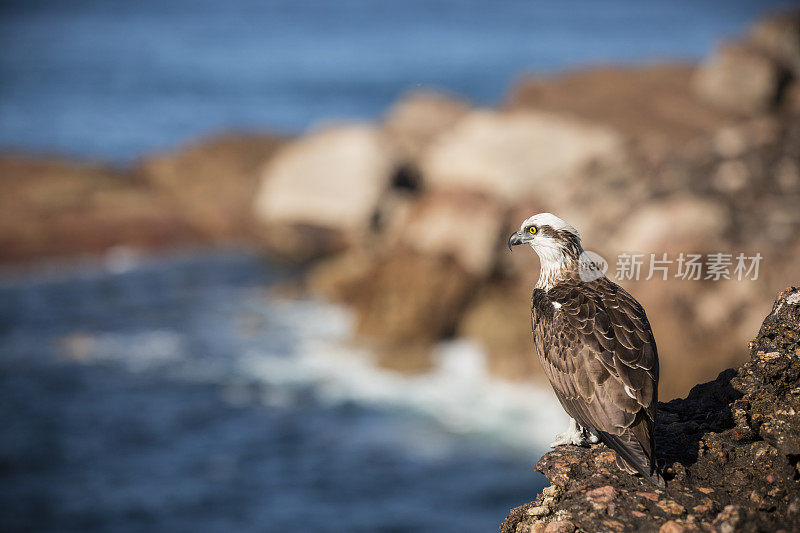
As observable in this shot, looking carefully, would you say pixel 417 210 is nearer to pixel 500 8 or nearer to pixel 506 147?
pixel 506 147

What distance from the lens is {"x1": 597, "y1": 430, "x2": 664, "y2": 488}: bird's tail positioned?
257 inches

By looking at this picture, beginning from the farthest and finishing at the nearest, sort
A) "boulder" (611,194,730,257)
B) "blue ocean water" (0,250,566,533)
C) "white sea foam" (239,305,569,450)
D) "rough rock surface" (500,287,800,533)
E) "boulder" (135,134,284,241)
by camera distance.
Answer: "boulder" (135,134,284,241), "white sea foam" (239,305,569,450), "boulder" (611,194,730,257), "blue ocean water" (0,250,566,533), "rough rock surface" (500,287,800,533)

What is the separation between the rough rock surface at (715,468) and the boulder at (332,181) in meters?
22.3

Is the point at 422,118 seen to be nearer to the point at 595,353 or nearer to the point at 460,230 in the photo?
the point at 460,230

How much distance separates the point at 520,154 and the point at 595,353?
19.8 metres

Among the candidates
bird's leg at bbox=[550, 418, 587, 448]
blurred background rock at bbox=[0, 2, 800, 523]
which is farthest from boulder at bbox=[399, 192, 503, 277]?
bird's leg at bbox=[550, 418, 587, 448]

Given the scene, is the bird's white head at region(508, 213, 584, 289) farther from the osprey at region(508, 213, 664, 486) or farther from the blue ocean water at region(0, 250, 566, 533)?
the blue ocean water at region(0, 250, 566, 533)

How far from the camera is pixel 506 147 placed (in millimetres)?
27031

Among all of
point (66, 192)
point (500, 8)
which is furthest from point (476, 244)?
point (500, 8)

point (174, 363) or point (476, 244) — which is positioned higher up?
point (476, 244)

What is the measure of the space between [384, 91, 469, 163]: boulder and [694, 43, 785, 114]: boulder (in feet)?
35.7

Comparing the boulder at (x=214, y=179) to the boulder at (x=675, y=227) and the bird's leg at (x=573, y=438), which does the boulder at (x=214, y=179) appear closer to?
the boulder at (x=675, y=227)

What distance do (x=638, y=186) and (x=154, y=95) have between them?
68.7m

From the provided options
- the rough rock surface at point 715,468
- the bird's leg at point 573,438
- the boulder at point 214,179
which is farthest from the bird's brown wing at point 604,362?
the boulder at point 214,179
